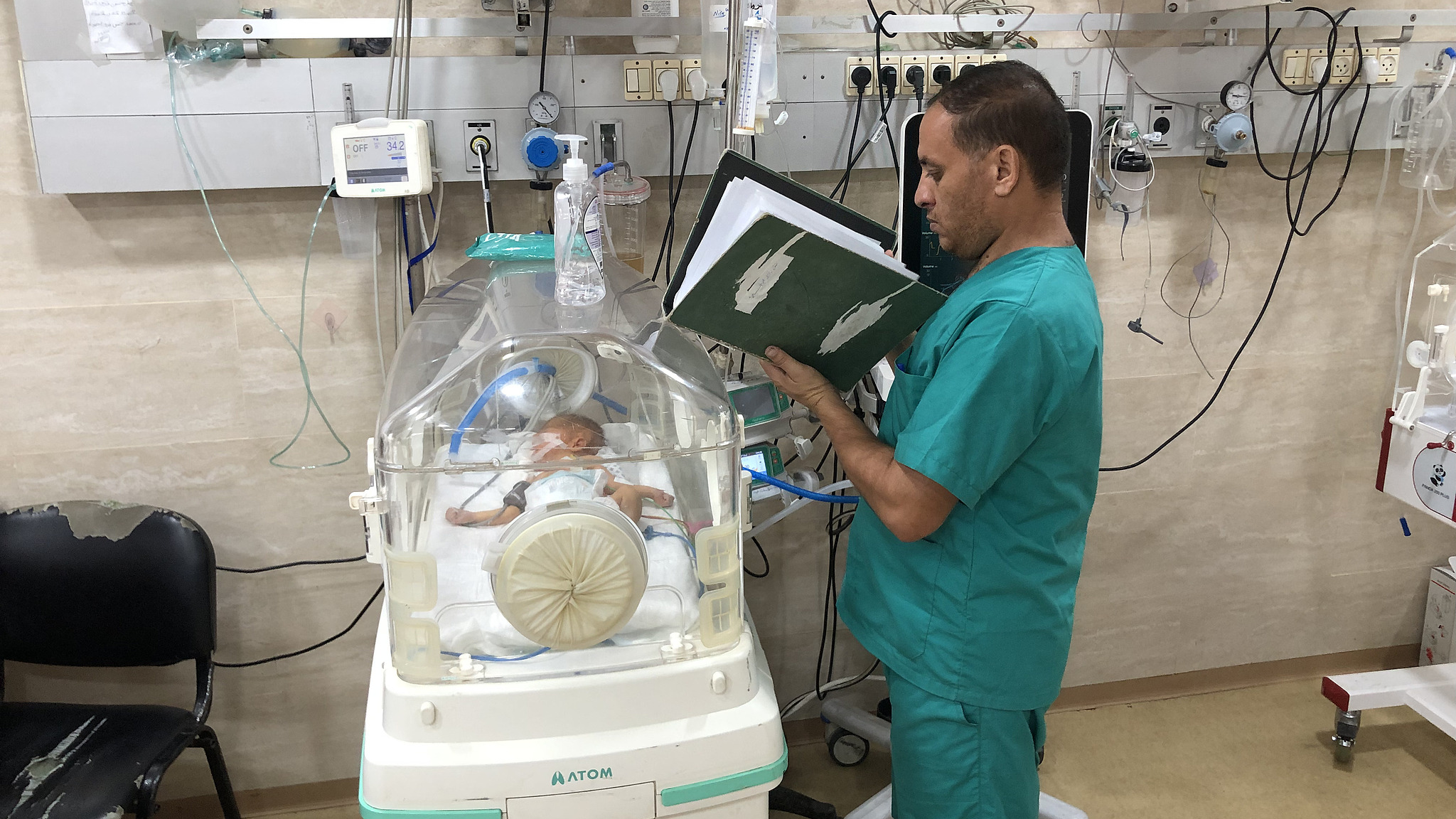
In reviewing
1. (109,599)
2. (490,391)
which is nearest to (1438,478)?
(490,391)

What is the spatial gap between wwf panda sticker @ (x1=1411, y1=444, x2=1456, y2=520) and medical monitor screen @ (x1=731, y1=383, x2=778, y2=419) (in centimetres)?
141

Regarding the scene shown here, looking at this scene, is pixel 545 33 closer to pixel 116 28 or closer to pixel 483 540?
pixel 116 28

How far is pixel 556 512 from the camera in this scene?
1177mm

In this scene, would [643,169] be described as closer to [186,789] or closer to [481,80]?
[481,80]

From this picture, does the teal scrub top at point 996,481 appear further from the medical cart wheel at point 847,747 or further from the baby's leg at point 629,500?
the medical cart wheel at point 847,747

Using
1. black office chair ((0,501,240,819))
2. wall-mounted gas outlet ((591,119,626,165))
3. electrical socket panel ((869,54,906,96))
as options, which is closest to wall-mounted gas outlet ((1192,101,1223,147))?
electrical socket panel ((869,54,906,96))

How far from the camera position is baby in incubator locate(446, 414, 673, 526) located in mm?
1239

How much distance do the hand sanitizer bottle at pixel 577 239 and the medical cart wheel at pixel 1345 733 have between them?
78.4 inches

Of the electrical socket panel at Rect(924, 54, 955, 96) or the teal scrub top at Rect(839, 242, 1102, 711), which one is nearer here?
the teal scrub top at Rect(839, 242, 1102, 711)

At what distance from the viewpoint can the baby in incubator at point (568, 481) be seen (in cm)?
124

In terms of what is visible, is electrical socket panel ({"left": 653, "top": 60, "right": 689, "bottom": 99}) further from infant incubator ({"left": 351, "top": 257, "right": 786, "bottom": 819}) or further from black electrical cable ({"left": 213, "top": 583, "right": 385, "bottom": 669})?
black electrical cable ({"left": 213, "top": 583, "right": 385, "bottom": 669})

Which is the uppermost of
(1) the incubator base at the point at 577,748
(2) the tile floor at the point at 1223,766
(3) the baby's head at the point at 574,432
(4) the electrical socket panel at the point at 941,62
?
(4) the electrical socket panel at the point at 941,62

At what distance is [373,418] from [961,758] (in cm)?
132

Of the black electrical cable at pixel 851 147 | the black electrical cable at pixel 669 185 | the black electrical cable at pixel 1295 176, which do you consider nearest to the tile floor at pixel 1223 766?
the black electrical cable at pixel 1295 176
